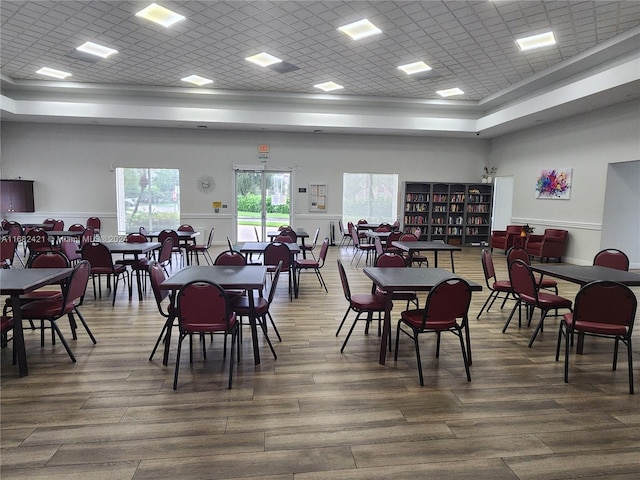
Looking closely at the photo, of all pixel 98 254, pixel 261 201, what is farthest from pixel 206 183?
pixel 98 254

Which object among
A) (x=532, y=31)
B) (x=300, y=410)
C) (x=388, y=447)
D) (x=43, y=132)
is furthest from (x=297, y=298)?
(x=43, y=132)

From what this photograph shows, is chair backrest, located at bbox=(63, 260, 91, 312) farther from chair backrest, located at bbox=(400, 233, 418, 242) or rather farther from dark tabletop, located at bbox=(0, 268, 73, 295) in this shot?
chair backrest, located at bbox=(400, 233, 418, 242)

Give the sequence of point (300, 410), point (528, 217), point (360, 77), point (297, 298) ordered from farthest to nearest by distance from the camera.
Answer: point (528, 217), point (360, 77), point (297, 298), point (300, 410)

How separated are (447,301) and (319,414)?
129cm

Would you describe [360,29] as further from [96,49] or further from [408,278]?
[96,49]

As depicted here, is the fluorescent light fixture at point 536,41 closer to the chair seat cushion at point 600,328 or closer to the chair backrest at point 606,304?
the chair backrest at point 606,304

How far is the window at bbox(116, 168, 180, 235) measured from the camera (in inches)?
446

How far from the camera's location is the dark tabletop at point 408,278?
10.0ft

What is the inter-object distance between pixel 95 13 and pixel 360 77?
18.1ft

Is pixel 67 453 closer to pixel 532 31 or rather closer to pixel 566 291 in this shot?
pixel 566 291

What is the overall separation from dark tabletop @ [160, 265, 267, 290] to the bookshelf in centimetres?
892

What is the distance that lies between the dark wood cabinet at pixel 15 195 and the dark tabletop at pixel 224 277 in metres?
9.90

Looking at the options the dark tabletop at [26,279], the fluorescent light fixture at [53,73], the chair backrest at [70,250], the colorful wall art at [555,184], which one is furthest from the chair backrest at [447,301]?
the fluorescent light fixture at [53,73]

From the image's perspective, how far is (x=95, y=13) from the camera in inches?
232
